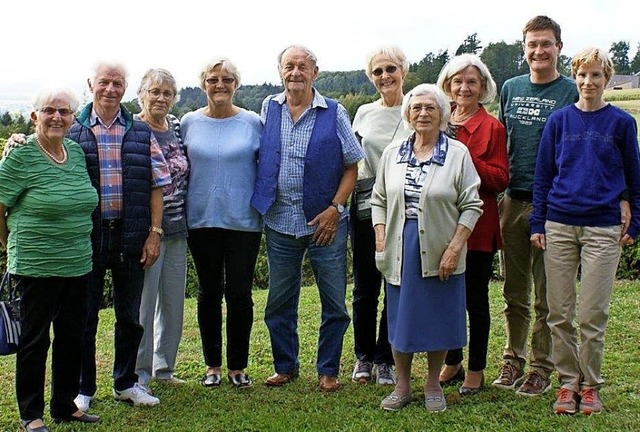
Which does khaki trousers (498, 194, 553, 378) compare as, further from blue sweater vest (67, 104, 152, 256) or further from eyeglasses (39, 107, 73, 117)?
eyeglasses (39, 107, 73, 117)

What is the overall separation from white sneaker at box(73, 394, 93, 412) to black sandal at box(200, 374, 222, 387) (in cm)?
84

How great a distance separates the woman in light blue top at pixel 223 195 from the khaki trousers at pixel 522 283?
5.50ft

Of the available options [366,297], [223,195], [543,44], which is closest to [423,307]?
[366,297]

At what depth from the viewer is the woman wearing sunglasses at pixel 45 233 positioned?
405cm

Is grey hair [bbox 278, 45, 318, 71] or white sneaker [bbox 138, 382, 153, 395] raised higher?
grey hair [bbox 278, 45, 318, 71]

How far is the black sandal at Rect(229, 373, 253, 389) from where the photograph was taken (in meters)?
5.29

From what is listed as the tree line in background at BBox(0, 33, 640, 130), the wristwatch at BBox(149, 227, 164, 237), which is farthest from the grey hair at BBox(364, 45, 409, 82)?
the tree line in background at BBox(0, 33, 640, 130)

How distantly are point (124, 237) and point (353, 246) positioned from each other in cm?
158

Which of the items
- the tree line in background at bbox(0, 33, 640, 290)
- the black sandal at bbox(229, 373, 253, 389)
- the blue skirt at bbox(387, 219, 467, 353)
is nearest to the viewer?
the blue skirt at bbox(387, 219, 467, 353)

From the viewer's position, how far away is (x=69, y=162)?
4227 mm

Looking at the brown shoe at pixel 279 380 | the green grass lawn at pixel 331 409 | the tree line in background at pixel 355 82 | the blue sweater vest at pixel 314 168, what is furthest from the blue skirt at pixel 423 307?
the tree line in background at pixel 355 82

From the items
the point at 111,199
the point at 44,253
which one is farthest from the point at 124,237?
the point at 44,253

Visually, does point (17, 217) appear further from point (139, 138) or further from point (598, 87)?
point (598, 87)

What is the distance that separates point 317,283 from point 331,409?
858 millimetres
